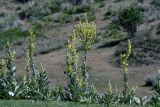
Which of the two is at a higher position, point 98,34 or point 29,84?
point 29,84

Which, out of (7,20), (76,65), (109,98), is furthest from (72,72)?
(7,20)

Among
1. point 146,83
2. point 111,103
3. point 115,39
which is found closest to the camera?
point 111,103

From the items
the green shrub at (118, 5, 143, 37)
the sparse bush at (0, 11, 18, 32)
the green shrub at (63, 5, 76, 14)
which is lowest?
the sparse bush at (0, 11, 18, 32)

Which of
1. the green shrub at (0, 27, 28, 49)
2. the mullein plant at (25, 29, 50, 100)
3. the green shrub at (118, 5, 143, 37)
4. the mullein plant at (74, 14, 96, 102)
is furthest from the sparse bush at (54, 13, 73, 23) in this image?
the mullein plant at (74, 14, 96, 102)

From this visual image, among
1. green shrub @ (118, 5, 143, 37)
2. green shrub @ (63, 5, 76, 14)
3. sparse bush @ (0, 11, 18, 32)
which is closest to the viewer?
green shrub @ (118, 5, 143, 37)

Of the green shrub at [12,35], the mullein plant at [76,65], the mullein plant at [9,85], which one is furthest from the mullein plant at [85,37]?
the green shrub at [12,35]

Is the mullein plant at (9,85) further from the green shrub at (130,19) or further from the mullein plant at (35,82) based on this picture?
the green shrub at (130,19)

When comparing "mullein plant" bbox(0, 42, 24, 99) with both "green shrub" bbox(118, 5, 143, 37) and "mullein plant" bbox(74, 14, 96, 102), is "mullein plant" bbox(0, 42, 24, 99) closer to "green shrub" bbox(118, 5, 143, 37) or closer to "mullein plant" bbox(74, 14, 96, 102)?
"mullein plant" bbox(74, 14, 96, 102)

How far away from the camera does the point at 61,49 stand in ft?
149

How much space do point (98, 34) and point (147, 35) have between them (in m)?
6.51

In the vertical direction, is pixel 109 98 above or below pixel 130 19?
above

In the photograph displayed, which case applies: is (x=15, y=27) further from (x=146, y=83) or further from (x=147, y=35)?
(x=146, y=83)

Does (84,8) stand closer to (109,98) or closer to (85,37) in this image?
(85,37)

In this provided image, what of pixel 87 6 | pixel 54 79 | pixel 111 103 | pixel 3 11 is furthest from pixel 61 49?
pixel 111 103
